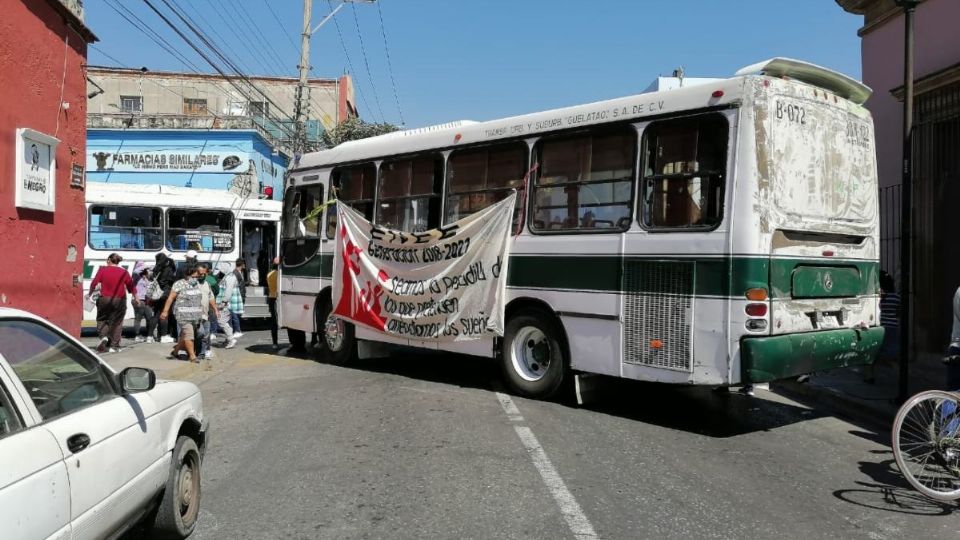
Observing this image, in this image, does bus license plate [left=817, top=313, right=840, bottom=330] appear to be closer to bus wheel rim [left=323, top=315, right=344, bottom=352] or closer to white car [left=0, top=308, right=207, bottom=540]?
white car [left=0, top=308, right=207, bottom=540]

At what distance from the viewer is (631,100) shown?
7.24 m

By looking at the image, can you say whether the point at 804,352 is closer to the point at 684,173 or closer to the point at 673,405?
the point at 673,405

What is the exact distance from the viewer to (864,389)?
906 cm

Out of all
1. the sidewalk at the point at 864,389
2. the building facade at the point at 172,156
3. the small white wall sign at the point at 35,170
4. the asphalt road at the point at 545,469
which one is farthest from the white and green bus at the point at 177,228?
the sidewalk at the point at 864,389

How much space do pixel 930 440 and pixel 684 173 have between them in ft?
9.78

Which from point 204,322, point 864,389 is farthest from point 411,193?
point 864,389

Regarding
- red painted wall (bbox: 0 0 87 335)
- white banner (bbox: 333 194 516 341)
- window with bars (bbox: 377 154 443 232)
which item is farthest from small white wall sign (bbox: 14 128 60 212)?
window with bars (bbox: 377 154 443 232)

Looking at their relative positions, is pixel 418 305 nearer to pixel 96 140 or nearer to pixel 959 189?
pixel 959 189

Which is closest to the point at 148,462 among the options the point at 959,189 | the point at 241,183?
the point at 959,189

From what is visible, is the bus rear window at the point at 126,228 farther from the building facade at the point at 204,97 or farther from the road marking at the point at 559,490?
the building facade at the point at 204,97

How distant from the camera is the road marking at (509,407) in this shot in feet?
23.6

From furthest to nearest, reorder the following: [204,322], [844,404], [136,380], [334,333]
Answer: [204,322], [334,333], [844,404], [136,380]

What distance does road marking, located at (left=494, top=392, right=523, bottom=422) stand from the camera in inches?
284

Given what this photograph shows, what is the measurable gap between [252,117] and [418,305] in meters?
21.8
